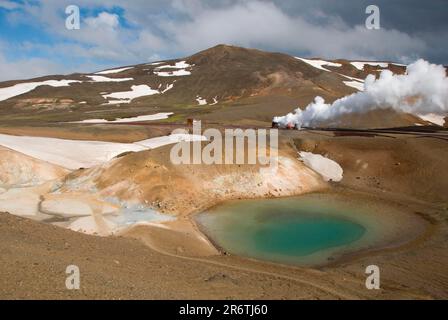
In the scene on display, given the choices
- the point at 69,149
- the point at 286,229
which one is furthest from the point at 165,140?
the point at 286,229

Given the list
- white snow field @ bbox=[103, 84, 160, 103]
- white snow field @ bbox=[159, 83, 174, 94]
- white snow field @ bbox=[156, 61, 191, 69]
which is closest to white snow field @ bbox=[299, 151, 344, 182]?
white snow field @ bbox=[103, 84, 160, 103]

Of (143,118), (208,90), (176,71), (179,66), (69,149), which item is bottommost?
(69,149)

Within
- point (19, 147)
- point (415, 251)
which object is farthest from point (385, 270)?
point (19, 147)

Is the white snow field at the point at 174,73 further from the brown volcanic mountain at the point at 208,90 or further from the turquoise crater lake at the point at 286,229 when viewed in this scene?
the turquoise crater lake at the point at 286,229

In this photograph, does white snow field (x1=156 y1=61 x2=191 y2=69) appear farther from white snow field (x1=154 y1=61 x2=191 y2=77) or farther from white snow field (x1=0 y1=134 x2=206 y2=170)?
white snow field (x1=0 y1=134 x2=206 y2=170)

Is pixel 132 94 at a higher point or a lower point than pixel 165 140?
higher

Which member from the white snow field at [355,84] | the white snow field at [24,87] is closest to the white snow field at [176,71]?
the white snow field at [24,87]

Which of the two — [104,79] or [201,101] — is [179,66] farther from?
[201,101]

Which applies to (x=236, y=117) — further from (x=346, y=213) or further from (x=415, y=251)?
(x=415, y=251)
